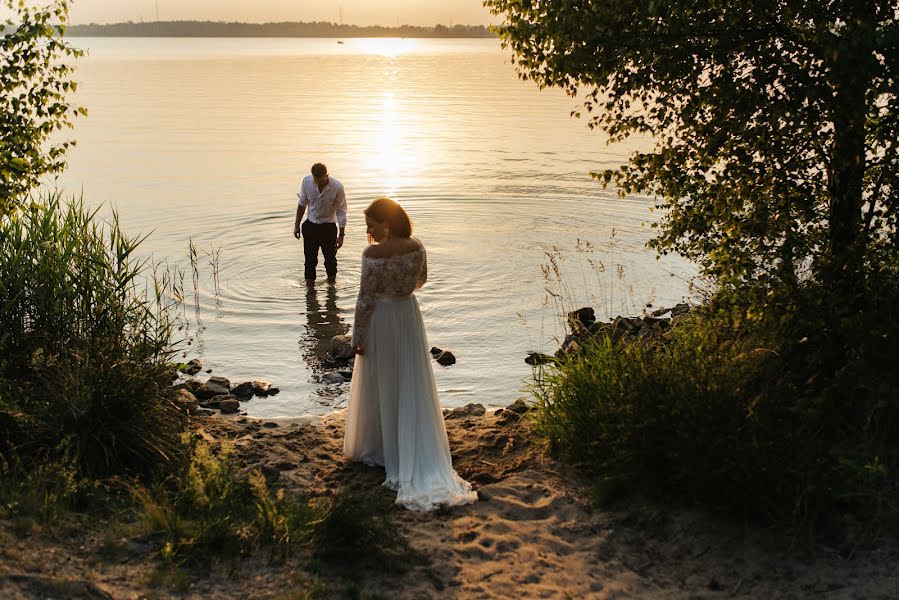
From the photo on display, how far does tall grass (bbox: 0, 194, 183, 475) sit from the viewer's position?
8.66m

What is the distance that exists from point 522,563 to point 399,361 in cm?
257

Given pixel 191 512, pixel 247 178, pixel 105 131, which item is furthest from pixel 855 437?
pixel 105 131

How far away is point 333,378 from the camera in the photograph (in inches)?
556

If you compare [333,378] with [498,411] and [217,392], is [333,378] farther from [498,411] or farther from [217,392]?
[498,411]

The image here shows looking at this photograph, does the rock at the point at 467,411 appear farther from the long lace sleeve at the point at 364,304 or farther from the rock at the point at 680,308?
the rock at the point at 680,308

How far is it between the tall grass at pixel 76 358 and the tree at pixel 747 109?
203 inches

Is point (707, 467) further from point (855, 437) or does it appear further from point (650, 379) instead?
point (855, 437)

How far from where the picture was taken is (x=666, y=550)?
770 cm

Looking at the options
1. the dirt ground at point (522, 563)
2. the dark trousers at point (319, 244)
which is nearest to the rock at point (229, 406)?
the dirt ground at point (522, 563)

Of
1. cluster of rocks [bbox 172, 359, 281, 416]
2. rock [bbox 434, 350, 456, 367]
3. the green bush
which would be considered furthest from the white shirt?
the green bush

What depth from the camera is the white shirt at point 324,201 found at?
1758 centimetres

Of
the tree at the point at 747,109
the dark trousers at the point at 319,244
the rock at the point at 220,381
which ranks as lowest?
the rock at the point at 220,381

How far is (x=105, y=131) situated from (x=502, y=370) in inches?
1427

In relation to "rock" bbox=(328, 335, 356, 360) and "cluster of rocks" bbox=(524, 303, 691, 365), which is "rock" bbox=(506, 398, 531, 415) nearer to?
"cluster of rocks" bbox=(524, 303, 691, 365)
